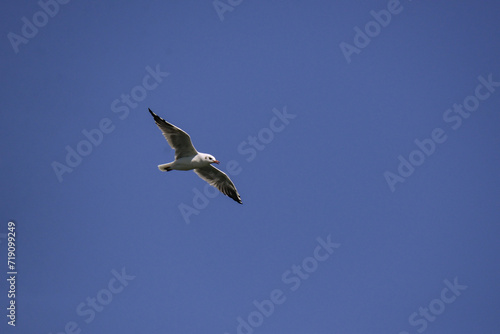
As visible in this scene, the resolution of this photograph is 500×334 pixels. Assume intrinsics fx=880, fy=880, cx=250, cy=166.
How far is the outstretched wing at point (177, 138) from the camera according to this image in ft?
69.0

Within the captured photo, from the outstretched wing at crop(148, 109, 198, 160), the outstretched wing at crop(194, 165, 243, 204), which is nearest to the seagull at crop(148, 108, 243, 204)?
the outstretched wing at crop(148, 109, 198, 160)

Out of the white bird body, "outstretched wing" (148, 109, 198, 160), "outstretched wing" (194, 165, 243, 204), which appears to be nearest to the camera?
"outstretched wing" (148, 109, 198, 160)

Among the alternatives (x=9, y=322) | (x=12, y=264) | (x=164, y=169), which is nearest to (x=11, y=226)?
(x=12, y=264)

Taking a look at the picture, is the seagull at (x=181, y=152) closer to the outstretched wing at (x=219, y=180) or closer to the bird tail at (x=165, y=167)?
the bird tail at (x=165, y=167)

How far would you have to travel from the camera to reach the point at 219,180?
2253cm

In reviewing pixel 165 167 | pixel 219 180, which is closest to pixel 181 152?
pixel 165 167

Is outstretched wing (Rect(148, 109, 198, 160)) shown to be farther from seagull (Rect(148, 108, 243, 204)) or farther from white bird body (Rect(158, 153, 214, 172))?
white bird body (Rect(158, 153, 214, 172))

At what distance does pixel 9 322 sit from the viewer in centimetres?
2127

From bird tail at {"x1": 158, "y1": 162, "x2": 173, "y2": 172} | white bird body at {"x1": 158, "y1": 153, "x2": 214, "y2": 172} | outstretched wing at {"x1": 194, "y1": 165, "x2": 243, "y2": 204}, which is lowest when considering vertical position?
outstretched wing at {"x1": 194, "y1": 165, "x2": 243, "y2": 204}

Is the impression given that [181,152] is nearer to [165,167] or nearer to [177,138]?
[177,138]

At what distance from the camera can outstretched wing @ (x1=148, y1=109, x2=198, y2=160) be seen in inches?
828

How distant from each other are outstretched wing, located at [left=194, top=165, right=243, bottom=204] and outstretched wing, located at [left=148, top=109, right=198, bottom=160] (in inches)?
41.5

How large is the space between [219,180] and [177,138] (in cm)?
196

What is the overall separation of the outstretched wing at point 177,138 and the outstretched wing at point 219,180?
105cm
